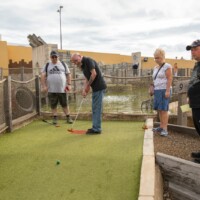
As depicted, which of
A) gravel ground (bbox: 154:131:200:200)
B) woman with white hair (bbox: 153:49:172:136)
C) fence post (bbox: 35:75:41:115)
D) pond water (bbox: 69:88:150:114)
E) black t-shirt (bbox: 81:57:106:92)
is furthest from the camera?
pond water (bbox: 69:88:150:114)

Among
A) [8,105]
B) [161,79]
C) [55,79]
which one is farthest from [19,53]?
[161,79]

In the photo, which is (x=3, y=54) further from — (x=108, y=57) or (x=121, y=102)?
(x=121, y=102)

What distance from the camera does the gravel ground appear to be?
14.5 ft

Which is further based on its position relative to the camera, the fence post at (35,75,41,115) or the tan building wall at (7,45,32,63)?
the tan building wall at (7,45,32,63)

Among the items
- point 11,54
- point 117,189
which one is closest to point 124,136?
point 117,189

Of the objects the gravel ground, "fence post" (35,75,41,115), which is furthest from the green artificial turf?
"fence post" (35,75,41,115)

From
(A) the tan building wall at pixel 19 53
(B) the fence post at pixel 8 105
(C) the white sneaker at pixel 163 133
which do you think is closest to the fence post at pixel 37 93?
(B) the fence post at pixel 8 105

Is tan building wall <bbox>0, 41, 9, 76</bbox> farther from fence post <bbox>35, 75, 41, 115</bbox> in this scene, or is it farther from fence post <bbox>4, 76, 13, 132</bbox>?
fence post <bbox>4, 76, 13, 132</bbox>

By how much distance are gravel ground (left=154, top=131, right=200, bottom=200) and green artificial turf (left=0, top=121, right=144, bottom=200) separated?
0.37 meters

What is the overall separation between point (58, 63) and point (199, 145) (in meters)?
3.60

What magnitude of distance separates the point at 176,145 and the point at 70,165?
6.91ft

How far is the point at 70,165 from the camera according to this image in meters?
3.84

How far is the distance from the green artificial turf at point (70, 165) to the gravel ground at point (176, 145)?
368 millimetres

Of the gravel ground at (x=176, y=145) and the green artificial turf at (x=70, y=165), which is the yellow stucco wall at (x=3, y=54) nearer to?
the green artificial turf at (x=70, y=165)
